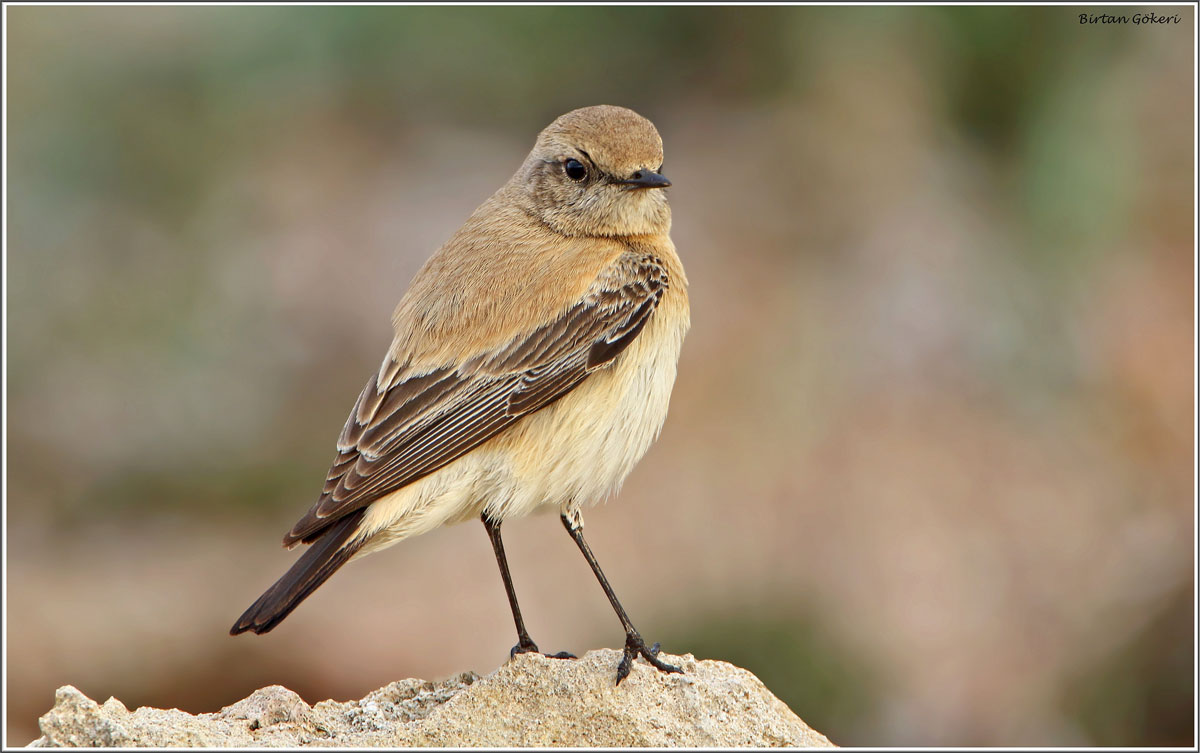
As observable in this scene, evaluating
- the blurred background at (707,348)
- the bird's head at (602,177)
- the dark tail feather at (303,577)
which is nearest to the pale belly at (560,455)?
the dark tail feather at (303,577)

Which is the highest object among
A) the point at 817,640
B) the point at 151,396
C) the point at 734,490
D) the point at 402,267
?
the point at 402,267

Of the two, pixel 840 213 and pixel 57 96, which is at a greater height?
pixel 57 96

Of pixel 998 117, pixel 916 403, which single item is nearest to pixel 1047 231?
pixel 998 117

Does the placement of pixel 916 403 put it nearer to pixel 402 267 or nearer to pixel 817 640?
pixel 817 640

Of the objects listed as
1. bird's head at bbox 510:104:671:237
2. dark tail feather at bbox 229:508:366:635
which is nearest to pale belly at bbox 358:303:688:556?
dark tail feather at bbox 229:508:366:635

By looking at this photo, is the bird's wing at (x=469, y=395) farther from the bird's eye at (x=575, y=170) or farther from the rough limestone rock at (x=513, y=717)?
the rough limestone rock at (x=513, y=717)

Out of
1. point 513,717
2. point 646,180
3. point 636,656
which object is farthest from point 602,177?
point 513,717

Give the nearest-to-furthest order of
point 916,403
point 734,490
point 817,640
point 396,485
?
point 396,485 < point 817,640 < point 734,490 < point 916,403

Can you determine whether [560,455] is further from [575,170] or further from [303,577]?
[575,170]
